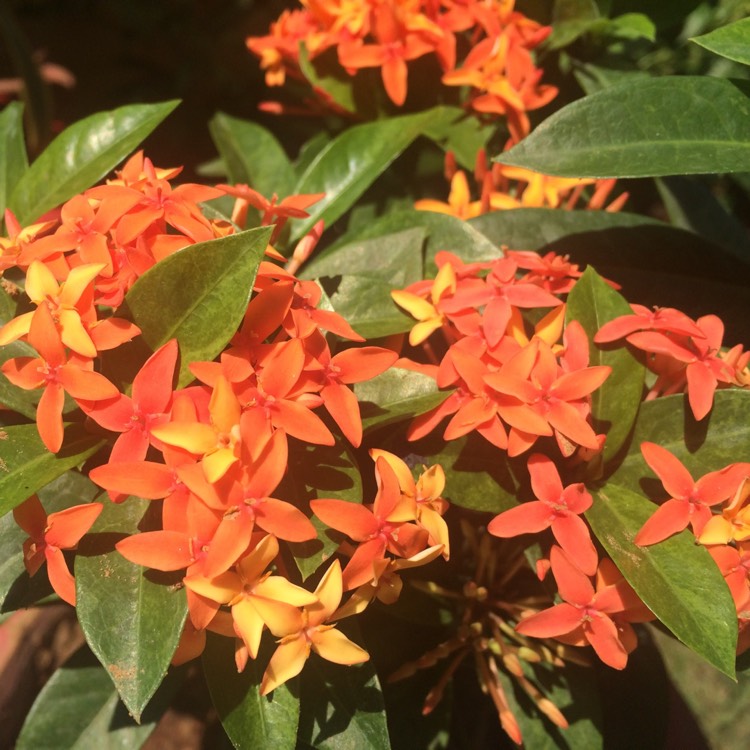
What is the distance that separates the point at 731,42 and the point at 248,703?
780mm

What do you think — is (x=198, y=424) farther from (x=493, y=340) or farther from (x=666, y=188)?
(x=666, y=188)

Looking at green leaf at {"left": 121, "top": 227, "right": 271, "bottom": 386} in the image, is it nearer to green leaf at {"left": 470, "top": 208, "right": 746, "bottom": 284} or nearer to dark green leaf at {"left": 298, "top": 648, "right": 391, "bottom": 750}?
dark green leaf at {"left": 298, "top": 648, "right": 391, "bottom": 750}

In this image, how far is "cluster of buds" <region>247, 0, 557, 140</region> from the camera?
1005mm

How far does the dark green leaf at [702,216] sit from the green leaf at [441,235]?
415mm

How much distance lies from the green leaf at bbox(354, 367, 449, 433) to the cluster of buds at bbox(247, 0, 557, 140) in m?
0.48

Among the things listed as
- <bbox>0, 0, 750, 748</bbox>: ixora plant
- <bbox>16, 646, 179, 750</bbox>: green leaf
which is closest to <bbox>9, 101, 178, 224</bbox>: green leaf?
<bbox>0, 0, 750, 748</bbox>: ixora plant

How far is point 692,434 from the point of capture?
69 centimetres

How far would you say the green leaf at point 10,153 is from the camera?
3.58 feet

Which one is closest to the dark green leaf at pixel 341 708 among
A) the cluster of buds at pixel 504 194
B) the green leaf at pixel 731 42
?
the cluster of buds at pixel 504 194

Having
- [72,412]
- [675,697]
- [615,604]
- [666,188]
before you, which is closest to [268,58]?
[666,188]

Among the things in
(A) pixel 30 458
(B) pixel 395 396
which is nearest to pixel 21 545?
(A) pixel 30 458

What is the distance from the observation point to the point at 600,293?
27.8 inches

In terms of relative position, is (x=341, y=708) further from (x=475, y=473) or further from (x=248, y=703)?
(x=475, y=473)

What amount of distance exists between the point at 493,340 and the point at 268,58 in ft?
2.50
